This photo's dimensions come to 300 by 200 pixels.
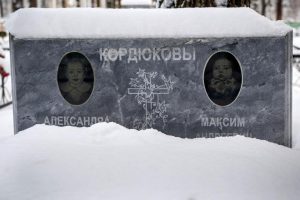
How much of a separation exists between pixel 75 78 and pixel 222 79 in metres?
1.83

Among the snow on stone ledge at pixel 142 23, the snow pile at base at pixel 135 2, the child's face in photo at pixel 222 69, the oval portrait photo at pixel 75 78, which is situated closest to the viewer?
the snow on stone ledge at pixel 142 23

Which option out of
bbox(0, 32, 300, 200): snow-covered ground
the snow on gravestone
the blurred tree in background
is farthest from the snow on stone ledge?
bbox(0, 32, 300, 200): snow-covered ground

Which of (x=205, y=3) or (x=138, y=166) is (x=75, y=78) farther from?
(x=205, y=3)

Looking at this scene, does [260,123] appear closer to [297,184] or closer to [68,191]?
[297,184]

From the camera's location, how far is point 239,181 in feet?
13.3

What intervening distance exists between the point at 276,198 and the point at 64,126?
9.58 ft

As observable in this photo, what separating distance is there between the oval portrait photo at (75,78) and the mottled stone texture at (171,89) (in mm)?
63

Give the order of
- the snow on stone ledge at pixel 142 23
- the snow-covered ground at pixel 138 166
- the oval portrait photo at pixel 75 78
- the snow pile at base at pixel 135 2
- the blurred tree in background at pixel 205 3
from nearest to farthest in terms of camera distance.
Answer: the snow-covered ground at pixel 138 166 < the snow on stone ledge at pixel 142 23 < the oval portrait photo at pixel 75 78 < the blurred tree in background at pixel 205 3 < the snow pile at base at pixel 135 2

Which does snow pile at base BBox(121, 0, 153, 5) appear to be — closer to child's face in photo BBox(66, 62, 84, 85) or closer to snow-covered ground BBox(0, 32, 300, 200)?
child's face in photo BBox(66, 62, 84, 85)

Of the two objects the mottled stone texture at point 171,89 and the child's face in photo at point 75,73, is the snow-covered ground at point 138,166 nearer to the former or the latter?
the mottled stone texture at point 171,89

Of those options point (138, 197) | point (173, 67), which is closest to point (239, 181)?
point (138, 197)

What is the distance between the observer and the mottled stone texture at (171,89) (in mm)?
5215

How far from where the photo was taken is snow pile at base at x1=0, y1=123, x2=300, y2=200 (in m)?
3.86

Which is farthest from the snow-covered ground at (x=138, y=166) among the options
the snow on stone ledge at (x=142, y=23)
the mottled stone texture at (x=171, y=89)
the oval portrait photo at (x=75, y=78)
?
the snow on stone ledge at (x=142, y=23)
